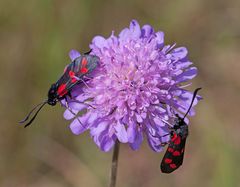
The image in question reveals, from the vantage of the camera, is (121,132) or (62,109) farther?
(62,109)

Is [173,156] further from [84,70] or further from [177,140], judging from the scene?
[84,70]

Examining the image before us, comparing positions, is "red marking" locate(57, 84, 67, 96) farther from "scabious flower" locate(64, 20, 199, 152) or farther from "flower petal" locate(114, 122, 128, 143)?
"flower petal" locate(114, 122, 128, 143)

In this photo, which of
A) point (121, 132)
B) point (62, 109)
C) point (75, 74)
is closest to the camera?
point (121, 132)

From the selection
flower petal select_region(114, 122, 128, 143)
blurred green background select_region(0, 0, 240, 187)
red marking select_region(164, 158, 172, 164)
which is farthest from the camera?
blurred green background select_region(0, 0, 240, 187)

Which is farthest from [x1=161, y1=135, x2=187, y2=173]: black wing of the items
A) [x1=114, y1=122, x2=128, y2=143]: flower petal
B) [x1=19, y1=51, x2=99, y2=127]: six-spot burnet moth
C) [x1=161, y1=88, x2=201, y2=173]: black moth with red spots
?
[x1=19, y1=51, x2=99, y2=127]: six-spot burnet moth

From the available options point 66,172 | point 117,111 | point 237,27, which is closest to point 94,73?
point 117,111

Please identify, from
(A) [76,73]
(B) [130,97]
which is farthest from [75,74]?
(B) [130,97]
